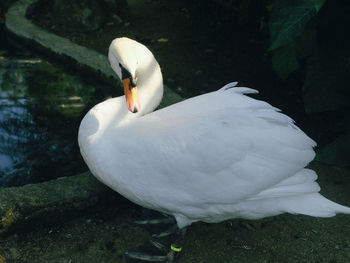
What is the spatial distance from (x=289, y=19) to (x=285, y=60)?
678mm

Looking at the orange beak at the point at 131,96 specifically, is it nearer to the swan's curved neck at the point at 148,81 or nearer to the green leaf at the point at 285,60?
the swan's curved neck at the point at 148,81

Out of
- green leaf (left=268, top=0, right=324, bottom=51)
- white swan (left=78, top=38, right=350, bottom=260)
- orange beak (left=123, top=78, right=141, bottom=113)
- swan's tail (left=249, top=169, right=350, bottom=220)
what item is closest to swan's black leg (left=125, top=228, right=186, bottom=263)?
white swan (left=78, top=38, right=350, bottom=260)

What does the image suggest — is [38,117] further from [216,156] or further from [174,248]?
[216,156]

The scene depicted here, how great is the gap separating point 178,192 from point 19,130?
1.74m

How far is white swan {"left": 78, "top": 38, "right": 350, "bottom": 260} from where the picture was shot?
84.6 inches

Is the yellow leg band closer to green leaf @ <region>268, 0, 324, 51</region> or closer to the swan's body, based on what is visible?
the swan's body

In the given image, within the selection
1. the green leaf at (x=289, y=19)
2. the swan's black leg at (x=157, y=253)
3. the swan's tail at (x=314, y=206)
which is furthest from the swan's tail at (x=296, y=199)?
the green leaf at (x=289, y=19)

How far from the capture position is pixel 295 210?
2227 millimetres

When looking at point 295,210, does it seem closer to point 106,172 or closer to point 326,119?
point 106,172

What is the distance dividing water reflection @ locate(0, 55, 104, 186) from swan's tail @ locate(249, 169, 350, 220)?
143 cm

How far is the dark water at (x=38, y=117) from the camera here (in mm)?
3010

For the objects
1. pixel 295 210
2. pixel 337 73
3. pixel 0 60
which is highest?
pixel 337 73

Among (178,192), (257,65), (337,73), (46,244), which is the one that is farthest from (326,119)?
(46,244)

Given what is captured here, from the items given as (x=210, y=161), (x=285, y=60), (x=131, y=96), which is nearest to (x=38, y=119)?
(x=131, y=96)
